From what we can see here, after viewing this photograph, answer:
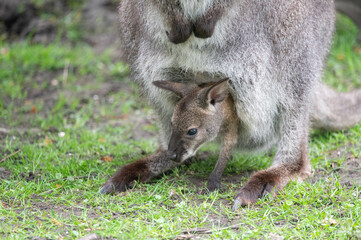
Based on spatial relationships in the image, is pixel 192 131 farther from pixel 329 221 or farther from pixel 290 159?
pixel 329 221

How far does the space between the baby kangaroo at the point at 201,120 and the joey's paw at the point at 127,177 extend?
0.50 m

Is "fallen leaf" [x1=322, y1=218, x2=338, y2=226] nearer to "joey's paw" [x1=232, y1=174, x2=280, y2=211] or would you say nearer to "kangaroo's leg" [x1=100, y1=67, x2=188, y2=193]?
"joey's paw" [x1=232, y1=174, x2=280, y2=211]

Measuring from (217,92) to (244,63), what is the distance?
28cm

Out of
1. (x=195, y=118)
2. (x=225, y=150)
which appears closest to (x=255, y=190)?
(x=225, y=150)

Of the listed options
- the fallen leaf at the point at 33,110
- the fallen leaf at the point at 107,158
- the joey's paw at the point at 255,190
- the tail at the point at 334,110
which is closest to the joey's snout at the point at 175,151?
the joey's paw at the point at 255,190

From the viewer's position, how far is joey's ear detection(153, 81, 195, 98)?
3.72 m

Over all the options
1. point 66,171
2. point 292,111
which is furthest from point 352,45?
point 66,171

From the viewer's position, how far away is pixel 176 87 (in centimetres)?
376

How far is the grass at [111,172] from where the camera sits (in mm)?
3127

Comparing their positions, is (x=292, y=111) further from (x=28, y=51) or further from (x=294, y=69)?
(x=28, y=51)

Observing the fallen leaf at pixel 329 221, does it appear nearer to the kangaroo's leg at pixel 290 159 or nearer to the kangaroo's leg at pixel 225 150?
the kangaroo's leg at pixel 290 159

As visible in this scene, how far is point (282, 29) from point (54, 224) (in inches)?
78.1

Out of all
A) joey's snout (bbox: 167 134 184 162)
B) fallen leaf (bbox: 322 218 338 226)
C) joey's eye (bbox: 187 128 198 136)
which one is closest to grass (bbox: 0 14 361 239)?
fallen leaf (bbox: 322 218 338 226)

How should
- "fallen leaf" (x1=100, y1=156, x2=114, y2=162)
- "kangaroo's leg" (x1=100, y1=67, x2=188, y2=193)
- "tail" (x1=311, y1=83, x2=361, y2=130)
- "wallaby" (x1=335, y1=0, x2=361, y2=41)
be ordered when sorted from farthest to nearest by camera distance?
"wallaby" (x1=335, y1=0, x2=361, y2=41)
"tail" (x1=311, y1=83, x2=361, y2=130)
"fallen leaf" (x1=100, y1=156, x2=114, y2=162)
"kangaroo's leg" (x1=100, y1=67, x2=188, y2=193)
